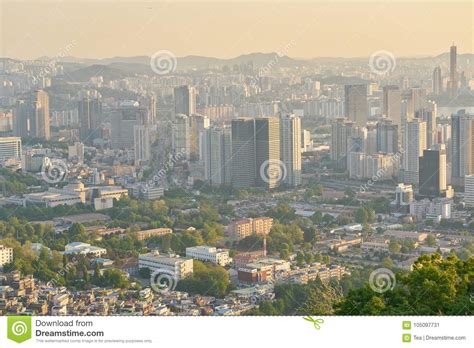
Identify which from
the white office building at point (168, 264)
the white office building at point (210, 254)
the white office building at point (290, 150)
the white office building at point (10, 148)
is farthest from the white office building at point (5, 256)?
the white office building at point (290, 150)

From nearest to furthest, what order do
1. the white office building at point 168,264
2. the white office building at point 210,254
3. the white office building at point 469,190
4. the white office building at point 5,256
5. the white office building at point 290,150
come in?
the white office building at point 168,264 → the white office building at point 210,254 → the white office building at point 5,256 → the white office building at point 290,150 → the white office building at point 469,190

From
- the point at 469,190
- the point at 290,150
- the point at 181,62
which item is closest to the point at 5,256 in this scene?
the point at 181,62

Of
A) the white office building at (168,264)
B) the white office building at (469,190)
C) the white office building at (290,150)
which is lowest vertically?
the white office building at (168,264)

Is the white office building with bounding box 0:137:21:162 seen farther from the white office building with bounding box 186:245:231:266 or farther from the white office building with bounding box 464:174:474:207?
the white office building with bounding box 464:174:474:207

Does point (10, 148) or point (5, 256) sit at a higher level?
point (10, 148)

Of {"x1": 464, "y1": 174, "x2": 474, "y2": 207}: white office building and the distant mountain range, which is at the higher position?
the distant mountain range

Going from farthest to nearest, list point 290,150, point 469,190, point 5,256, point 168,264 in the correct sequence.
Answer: point 469,190
point 290,150
point 5,256
point 168,264

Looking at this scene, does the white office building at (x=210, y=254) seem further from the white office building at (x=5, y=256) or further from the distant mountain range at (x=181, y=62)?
the distant mountain range at (x=181, y=62)

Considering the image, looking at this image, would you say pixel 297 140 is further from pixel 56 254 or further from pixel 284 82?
pixel 56 254

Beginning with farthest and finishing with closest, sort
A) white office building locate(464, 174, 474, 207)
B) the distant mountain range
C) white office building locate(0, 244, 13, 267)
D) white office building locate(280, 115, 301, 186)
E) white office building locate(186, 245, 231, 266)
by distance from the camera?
white office building locate(464, 174, 474, 207)
white office building locate(280, 115, 301, 186)
the distant mountain range
white office building locate(0, 244, 13, 267)
white office building locate(186, 245, 231, 266)

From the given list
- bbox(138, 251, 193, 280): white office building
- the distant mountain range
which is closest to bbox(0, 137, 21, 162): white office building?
the distant mountain range

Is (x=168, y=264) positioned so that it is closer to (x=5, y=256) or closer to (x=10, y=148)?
(x=5, y=256)

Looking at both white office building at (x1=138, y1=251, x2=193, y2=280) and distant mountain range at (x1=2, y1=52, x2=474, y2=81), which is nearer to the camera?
white office building at (x1=138, y1=251, x2=193, y2=280)

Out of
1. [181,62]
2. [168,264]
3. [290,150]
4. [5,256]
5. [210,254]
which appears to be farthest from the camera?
[290,150]
